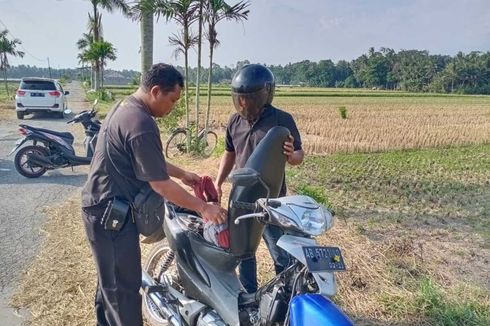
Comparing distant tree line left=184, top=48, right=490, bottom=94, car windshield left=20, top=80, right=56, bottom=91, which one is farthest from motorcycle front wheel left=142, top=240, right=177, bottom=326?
distant tree line left=184, top=48, right=490, bottom=94

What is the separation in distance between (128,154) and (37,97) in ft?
51.9

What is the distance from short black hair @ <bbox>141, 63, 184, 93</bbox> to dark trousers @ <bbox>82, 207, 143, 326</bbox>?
0.78 metres

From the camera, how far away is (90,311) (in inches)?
131

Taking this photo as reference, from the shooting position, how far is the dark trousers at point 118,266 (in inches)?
98.7

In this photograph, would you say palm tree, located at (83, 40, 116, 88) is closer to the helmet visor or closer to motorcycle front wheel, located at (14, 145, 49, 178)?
motorcycle front wheel, located at (14, 145, 49, 178)

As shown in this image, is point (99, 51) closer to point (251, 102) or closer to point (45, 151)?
point (45, 151)

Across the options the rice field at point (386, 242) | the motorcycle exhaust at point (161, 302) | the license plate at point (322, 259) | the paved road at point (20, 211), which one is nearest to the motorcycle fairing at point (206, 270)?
the motorcycle exhaust at point (161, 302)

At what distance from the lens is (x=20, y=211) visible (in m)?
5.69

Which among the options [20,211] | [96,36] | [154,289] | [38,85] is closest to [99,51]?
[96,36]

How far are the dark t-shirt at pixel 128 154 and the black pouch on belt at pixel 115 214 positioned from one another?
0.05m

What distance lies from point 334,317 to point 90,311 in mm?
2313

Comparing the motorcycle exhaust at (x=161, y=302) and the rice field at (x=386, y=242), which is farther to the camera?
the rice field at (x=386, y=242)

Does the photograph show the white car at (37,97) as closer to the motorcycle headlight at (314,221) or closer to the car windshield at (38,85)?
the car windshield at (38,85)

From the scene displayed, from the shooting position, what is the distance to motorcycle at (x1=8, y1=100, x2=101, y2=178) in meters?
7.32
